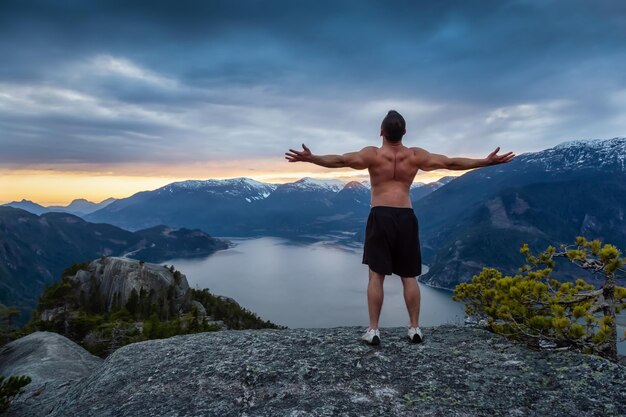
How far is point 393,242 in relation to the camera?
6.61 metres

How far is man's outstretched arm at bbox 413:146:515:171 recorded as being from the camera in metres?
6.50

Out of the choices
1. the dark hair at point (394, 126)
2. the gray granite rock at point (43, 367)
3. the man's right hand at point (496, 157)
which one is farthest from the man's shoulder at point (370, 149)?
the gray granite rock at point (43, 367)

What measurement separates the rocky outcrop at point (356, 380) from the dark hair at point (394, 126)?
3751 mm

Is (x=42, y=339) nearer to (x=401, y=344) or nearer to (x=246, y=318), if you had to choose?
(x=401, y=344)

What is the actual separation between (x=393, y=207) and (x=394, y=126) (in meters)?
1.45

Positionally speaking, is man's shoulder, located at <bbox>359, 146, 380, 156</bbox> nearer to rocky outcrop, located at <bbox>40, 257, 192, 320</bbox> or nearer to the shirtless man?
the shirtless man

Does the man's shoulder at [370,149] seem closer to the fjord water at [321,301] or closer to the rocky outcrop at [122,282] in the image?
the rocky outcrop at [122,282]

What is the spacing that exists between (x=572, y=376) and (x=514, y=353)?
36.5 inches

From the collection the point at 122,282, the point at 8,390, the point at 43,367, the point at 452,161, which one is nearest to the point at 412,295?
the point at 452,161

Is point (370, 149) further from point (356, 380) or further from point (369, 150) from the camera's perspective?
point (356, 380)

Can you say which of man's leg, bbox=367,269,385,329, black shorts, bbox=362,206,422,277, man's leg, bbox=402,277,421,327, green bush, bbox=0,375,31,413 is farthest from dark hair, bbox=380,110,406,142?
green bush, bbox=0,375,31,413

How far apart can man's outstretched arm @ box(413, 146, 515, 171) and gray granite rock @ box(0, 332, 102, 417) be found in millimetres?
8936

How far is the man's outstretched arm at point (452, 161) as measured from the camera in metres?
6.50

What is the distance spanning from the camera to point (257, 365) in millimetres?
6145
